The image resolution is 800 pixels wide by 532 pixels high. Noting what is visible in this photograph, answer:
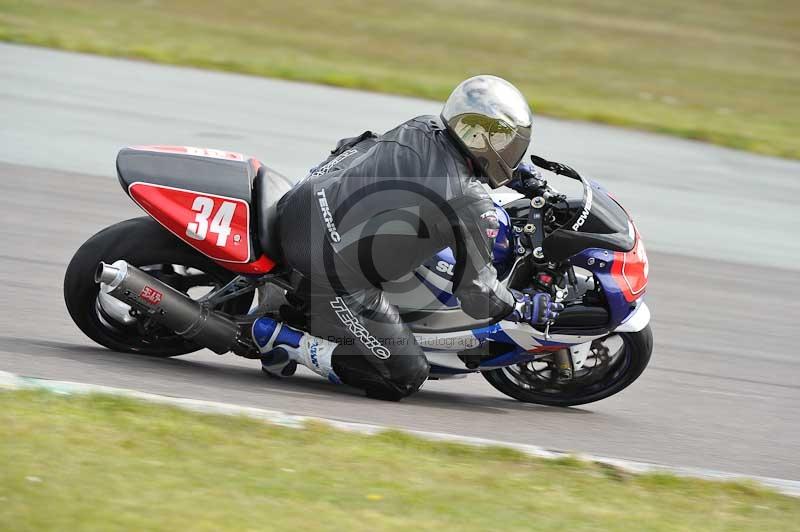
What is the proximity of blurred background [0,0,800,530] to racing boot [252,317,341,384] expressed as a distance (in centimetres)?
15

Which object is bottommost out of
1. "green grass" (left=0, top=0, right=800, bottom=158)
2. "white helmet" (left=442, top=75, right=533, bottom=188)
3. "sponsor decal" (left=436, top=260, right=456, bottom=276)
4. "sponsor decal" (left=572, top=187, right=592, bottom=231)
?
"sponsor decal" (left=436, top=260, right=456, bottom=276)

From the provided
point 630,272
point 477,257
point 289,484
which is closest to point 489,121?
point 477,257

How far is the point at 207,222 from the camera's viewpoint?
512cm

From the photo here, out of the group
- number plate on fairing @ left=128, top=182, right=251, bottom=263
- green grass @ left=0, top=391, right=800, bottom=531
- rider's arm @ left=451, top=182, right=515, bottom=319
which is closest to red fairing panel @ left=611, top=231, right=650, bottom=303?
rider's arm @ left=451, top=182, right=515, bottom=319

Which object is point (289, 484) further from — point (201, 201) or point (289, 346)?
point (201, 201)

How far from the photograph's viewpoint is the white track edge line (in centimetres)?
474

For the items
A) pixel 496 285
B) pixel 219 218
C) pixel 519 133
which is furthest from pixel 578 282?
pixel 219 218

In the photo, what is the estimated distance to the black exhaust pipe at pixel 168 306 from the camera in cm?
507

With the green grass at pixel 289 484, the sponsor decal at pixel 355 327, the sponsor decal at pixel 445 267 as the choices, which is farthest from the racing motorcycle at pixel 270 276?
the green grass at pixel 289 484

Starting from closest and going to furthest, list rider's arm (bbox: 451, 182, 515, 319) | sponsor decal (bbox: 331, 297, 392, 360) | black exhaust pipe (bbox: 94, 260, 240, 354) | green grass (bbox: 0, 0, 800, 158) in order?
rider's arm (bbox: 451, 182, 515, 319) → black exhaust pipe (bbox: 94, 260, 240, 354) → sponsor decal (bbox: 331, 297, 392, 360) → green grass (bbox: 0, 0, 800, 158)

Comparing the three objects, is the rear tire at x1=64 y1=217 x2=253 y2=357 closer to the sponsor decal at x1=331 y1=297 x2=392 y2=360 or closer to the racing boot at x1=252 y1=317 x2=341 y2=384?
the racing boot at x1=252 y1=317 x2=341 y2=384

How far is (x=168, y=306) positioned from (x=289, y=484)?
1.40 meters

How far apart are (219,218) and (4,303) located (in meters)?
1.79

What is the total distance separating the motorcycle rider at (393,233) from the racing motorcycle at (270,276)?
0.44ft
